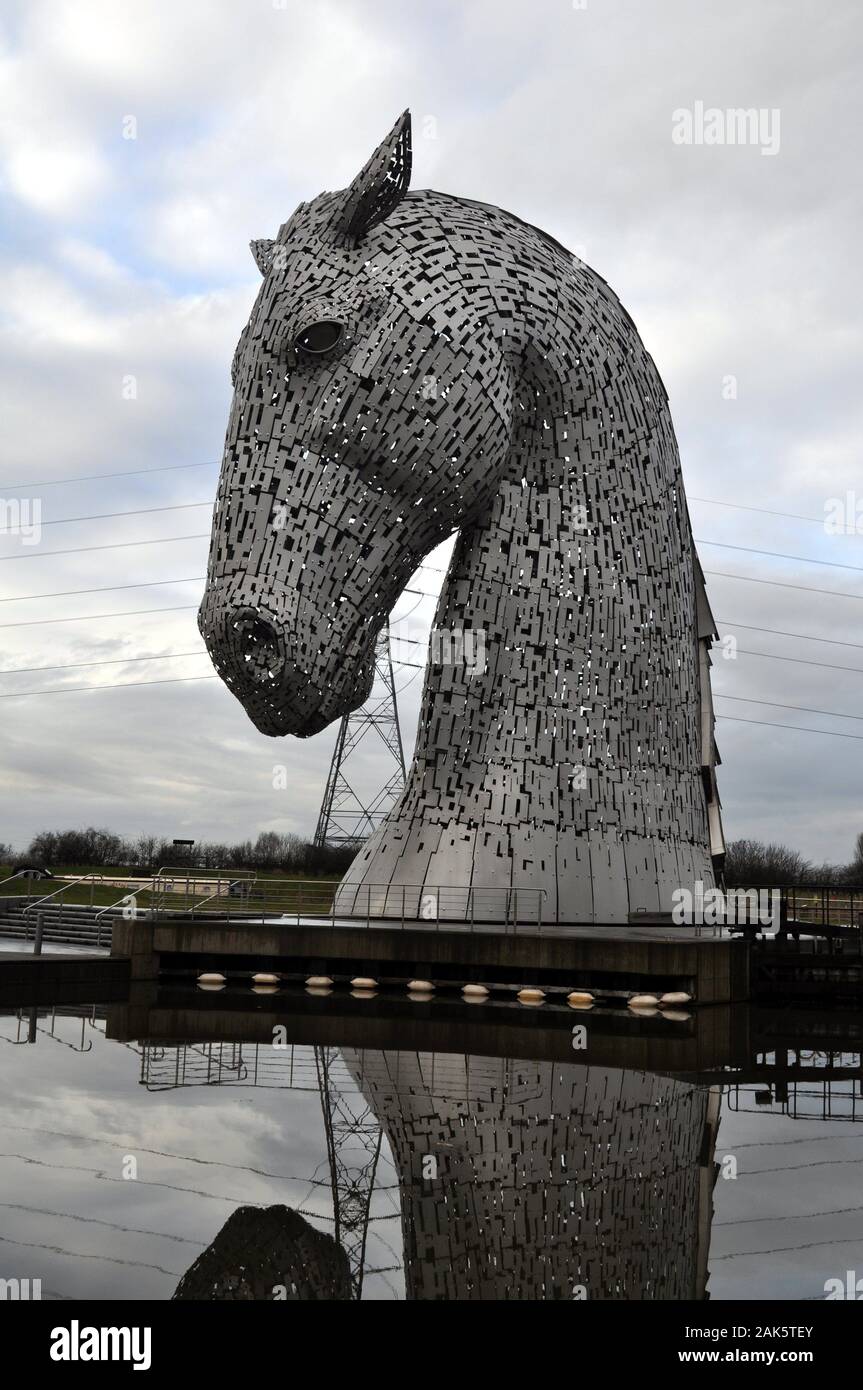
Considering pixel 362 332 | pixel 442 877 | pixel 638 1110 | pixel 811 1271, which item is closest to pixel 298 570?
pixel 362 332

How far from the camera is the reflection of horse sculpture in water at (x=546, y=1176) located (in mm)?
4211

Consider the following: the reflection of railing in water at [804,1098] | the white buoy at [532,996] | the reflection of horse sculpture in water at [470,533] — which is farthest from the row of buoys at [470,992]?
the reflection of railing in water at [804,1098]

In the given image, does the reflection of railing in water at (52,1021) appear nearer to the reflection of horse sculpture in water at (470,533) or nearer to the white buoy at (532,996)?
the reflection of horse sculpture in water at (470,533)

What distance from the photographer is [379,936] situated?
13.0m

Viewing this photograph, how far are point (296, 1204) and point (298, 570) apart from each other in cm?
881

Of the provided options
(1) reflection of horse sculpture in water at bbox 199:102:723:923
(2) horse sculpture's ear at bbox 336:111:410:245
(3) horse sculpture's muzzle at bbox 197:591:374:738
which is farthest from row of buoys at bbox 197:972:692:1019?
(2) horse sculpture's ear at bbox 336:111:410:245

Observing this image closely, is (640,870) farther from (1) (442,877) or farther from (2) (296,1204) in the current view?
(2) (296,1204)

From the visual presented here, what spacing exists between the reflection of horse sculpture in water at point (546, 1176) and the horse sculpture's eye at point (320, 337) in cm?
788

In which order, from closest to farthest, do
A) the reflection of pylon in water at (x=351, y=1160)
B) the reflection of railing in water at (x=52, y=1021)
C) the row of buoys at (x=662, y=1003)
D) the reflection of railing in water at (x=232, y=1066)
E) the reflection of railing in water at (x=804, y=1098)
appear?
the reflection of pylon in water at (x=351, y=1160)
the reflection of railing in water at (x=804, y=1098)
the reflection of railing in water at (x=232, y=1066)
the reflection of railing in water at (x=52, y=1021)
the row of buoys at (x=662, y=1003)

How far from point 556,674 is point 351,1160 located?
914 cm

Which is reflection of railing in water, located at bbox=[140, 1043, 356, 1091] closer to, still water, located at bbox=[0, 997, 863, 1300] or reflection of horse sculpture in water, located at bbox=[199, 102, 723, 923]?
still water, located at bbox=[0, 997, 863, 1300]

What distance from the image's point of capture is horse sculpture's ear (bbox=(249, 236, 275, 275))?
1458cm
